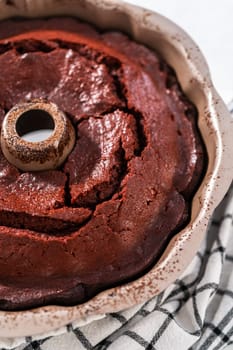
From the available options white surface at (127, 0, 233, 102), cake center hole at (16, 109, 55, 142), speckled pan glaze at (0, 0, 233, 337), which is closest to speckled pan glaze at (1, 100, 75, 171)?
cake center hole at (16, 109, 55, 142)

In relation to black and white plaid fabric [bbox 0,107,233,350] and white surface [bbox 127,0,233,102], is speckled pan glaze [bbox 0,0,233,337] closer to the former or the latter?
black and white plaid fabric [bbox 0,107,233,350]

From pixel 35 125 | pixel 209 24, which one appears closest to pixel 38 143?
pixel 35 125

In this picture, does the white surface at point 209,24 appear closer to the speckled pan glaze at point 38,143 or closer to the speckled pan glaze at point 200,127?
the speckled pan glaze at point 200,127

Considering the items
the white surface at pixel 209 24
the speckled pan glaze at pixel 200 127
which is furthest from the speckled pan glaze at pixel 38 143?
the white surface at pixel 209 24

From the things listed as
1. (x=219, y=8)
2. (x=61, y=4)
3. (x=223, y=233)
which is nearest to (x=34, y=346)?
(x=223, y=233)

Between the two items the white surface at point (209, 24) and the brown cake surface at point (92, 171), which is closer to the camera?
the brown cake surface at point (92, 171)

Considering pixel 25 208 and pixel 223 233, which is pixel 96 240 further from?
pixel 223 233
